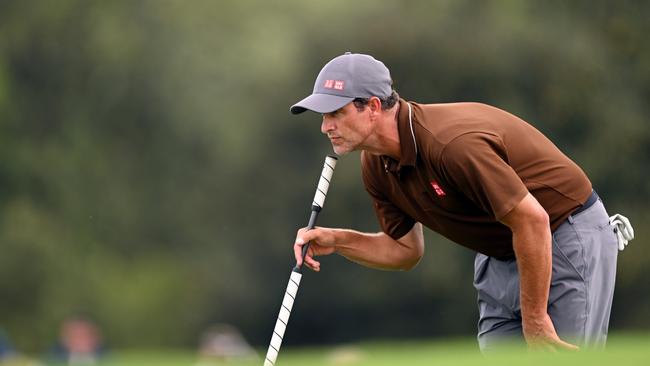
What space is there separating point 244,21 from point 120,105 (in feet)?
15.9

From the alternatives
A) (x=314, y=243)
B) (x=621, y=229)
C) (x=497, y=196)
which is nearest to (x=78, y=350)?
(x=314, y=243)

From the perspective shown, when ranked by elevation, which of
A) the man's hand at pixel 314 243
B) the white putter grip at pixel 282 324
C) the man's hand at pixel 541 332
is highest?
the man's hand at pixel 541 332

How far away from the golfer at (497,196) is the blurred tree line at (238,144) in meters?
22.8

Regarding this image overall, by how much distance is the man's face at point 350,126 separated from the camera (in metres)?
6.91

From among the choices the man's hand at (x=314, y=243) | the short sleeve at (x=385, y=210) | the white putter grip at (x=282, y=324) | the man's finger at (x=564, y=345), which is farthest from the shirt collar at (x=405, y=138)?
the white putter grip at (x=282, y=324)

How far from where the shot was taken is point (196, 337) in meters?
36.0

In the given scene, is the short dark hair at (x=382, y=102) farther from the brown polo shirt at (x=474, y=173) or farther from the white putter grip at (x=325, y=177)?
the white putter grip at (x=325, y=177)

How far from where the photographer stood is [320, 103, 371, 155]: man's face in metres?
6.91

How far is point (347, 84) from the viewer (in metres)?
6.96

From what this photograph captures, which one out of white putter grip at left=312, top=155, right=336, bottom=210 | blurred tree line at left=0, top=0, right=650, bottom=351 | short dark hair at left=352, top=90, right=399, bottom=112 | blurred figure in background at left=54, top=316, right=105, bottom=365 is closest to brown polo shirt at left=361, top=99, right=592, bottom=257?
short dark hair at left=352, top=90, right=399, bottom=112

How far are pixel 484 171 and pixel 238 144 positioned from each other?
3135cm

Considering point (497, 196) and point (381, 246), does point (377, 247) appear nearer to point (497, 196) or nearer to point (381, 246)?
point (381, 246)

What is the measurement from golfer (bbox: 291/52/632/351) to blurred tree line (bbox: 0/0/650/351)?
22.8 metres

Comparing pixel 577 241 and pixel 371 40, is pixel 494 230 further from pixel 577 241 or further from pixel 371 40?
pixel 371 40
